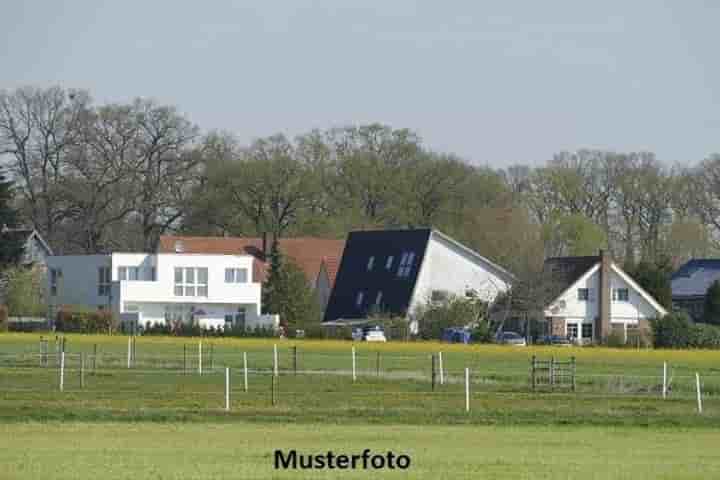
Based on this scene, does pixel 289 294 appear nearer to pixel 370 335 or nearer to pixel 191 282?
pixel 191 282

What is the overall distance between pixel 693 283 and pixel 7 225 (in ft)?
163

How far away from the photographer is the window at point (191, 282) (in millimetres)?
110375

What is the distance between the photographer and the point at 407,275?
10812 centimetres

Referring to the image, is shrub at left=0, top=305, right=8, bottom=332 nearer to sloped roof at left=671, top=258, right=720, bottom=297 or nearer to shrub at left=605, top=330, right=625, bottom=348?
shrub at left=605, top=330, right=625, bottom=348

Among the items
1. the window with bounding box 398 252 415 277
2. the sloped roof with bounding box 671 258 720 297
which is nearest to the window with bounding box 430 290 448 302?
the window with bounding box 398 252 415 277

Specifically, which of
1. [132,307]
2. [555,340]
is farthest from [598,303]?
[132,307]

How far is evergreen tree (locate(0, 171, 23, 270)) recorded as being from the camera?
96.9 meters

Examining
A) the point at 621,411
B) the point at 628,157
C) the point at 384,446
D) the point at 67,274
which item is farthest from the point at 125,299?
the point at 384,446

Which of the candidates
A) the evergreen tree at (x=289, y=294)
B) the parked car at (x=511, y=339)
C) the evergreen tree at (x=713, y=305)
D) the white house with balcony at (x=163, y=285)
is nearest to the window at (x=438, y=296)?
the parked car at (x=511, y=339)

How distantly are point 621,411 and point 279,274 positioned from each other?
→ 208 ft

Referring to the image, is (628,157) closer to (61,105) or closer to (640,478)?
(61,105)

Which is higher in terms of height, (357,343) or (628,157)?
(628,157)

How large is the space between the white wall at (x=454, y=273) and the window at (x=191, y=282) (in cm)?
1429

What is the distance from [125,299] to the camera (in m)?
108
